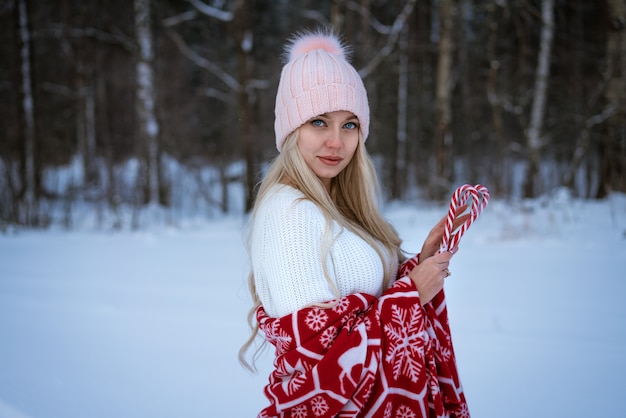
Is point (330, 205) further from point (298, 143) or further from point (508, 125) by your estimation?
point (508, 125)

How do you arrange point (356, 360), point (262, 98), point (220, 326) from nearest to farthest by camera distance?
1. point (356, 360)
2. point (220, 326)
3. point (262, 98)

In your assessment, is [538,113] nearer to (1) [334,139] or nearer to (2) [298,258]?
(1) [334,139]

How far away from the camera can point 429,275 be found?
138cm

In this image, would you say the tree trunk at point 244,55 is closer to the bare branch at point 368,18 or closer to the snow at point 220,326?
the bare branch at point 368,18

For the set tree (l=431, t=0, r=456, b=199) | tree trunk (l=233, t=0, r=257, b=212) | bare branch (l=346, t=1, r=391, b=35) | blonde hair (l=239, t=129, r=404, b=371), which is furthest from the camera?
bare branch (l=346, t=1, r=391, b=35)

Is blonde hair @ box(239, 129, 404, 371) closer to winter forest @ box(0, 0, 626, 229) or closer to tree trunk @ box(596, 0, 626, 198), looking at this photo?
winter forest @ box(0, 0, 626, 229)

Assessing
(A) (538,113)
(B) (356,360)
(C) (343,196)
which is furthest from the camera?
(A) (538,113)

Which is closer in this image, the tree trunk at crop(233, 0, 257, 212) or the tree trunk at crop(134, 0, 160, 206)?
the tree trunk at crop(233, 0, 257, 212)

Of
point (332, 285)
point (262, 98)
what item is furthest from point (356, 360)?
point (262, 98)

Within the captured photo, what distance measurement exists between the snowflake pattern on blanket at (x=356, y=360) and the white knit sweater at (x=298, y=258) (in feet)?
0.21

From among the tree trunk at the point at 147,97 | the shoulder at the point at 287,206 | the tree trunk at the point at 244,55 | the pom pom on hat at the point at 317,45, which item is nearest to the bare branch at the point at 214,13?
the tree trunk at the point at 244,55

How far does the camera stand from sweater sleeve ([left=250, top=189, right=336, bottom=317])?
1312 mm

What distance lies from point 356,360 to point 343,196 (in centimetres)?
75

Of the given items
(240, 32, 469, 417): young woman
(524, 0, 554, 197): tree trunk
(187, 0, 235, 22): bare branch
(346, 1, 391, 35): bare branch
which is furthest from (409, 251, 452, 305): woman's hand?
(346, 1, 391, 35): bare branch
